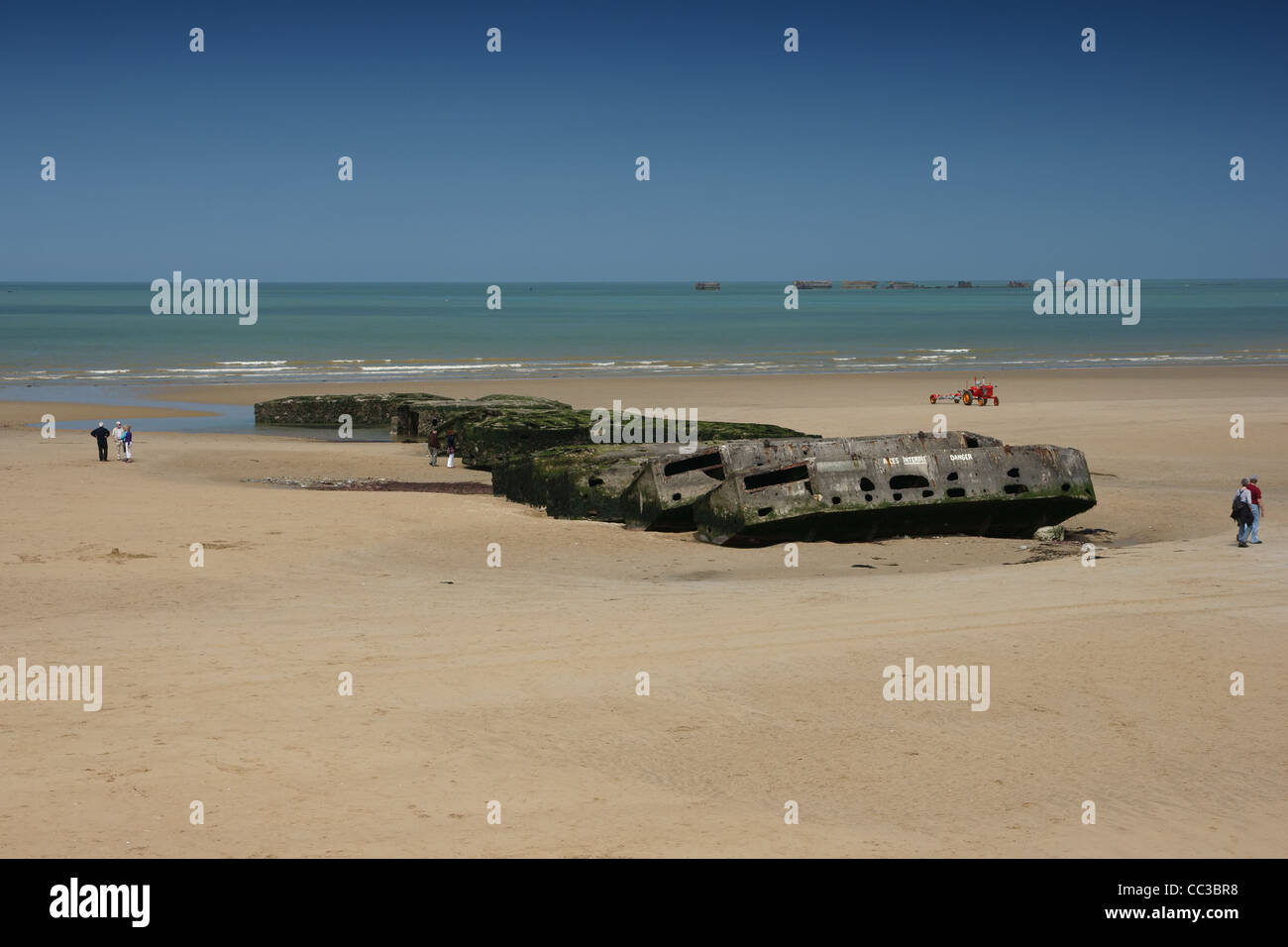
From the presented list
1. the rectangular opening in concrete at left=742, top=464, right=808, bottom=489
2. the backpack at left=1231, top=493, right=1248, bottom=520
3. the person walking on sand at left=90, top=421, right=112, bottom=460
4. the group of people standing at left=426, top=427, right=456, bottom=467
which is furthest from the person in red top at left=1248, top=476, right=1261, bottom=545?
the person walking on sand at left=90, top=421, right=112, bottom=460

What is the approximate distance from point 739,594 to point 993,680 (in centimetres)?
447

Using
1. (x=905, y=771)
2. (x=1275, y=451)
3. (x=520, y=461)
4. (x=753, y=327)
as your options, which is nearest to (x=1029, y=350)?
(x=753, y=327)

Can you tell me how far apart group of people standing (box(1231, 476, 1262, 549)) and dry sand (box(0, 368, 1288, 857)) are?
297mm

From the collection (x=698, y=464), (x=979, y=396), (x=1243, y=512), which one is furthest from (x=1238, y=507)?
(x=979, y=396)

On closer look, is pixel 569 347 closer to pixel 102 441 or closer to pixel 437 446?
pixel 437 446

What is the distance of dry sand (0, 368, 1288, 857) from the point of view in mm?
8297

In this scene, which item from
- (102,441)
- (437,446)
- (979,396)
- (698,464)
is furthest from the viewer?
(979,396)

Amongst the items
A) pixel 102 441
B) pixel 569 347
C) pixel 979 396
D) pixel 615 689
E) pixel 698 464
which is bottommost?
pixel 615 689

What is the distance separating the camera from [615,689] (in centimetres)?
1132

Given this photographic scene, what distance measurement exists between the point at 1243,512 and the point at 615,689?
10511 millimetres

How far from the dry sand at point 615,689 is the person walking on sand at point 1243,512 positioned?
350mm

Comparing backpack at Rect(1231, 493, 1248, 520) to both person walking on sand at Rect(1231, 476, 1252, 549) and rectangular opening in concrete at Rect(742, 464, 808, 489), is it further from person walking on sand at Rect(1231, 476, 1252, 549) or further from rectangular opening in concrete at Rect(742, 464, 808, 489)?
rectangular opening in concrete at Rect(742, 464, 808, 489)

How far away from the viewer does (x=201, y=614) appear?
14.2 m
